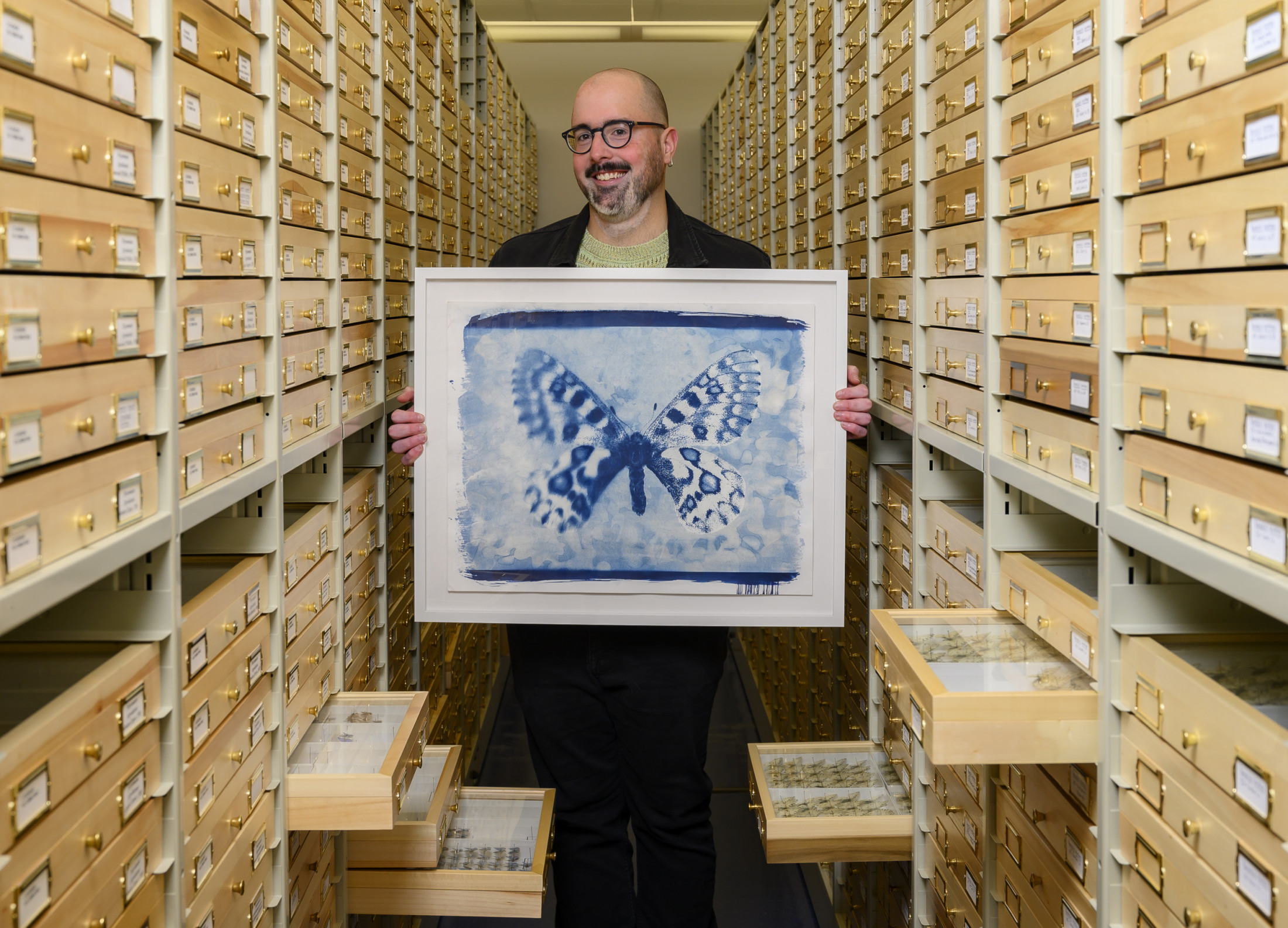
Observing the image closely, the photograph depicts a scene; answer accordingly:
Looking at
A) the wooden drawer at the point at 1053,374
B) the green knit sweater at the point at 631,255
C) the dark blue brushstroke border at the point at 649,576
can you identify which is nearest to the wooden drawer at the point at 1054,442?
the wooden drawer at the point at 1053,374

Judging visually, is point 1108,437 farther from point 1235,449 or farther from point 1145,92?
point 1145,92

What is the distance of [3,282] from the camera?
1.02m

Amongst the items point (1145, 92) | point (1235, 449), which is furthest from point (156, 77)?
point (1235, 449)

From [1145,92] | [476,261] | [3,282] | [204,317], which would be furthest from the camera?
[476,261]

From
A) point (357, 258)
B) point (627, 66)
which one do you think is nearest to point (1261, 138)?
point (357, 258)

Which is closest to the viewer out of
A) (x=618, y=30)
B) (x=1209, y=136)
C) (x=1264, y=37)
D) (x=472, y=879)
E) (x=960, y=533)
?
(x=1264, y=37)

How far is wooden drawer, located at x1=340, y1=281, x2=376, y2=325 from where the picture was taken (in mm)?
2438

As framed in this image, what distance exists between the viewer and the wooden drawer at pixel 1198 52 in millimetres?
1082

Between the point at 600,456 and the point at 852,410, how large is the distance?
0.52 meters

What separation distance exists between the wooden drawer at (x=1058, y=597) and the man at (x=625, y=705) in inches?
30.2

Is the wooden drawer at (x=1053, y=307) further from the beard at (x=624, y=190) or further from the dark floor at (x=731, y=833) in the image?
the dark floor at (x=731, y=833)

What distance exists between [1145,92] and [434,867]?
1966mm

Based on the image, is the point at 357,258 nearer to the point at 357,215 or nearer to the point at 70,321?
the point at 357,215

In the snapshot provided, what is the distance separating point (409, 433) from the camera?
7.38 feet
